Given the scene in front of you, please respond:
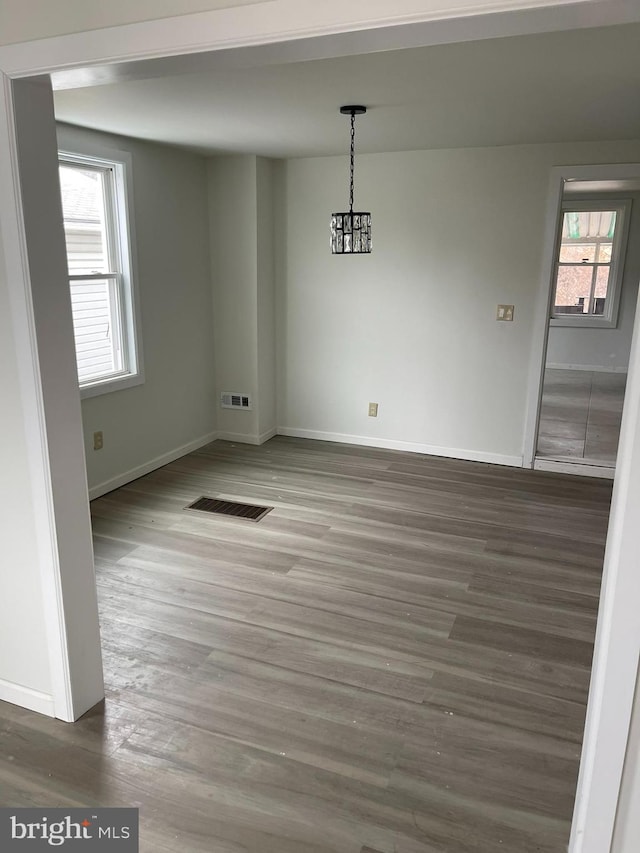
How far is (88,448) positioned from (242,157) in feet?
8.23

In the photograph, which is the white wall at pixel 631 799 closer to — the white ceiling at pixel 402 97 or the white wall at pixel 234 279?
the white ceiling at pixel 402 97

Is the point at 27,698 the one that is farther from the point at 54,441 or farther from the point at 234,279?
the point at 234,279

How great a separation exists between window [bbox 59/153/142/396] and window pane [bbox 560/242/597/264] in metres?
6.78

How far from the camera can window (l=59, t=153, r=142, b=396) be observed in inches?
156

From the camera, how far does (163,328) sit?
15.5 ft

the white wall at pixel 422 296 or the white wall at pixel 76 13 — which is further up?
the white wall at pixel 76 13

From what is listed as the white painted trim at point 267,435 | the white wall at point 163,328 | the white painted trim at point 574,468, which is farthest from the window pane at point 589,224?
the white wall at point 163,328

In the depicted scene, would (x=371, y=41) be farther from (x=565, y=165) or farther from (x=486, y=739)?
(x=565, y=165)

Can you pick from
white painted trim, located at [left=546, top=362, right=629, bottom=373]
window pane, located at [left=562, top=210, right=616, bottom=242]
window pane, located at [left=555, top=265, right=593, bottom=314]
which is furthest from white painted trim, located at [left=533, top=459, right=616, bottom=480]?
window pane, located at [left=562, top=210, right=616, bottom=242]

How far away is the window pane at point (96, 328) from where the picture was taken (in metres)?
4.07

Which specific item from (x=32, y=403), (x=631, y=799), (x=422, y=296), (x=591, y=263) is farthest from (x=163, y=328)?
(x=591, y=263)

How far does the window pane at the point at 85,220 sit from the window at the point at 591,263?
6493 millimetres

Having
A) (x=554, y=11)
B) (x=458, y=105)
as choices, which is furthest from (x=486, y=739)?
(x=458, y=105)

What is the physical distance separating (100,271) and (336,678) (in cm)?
304
